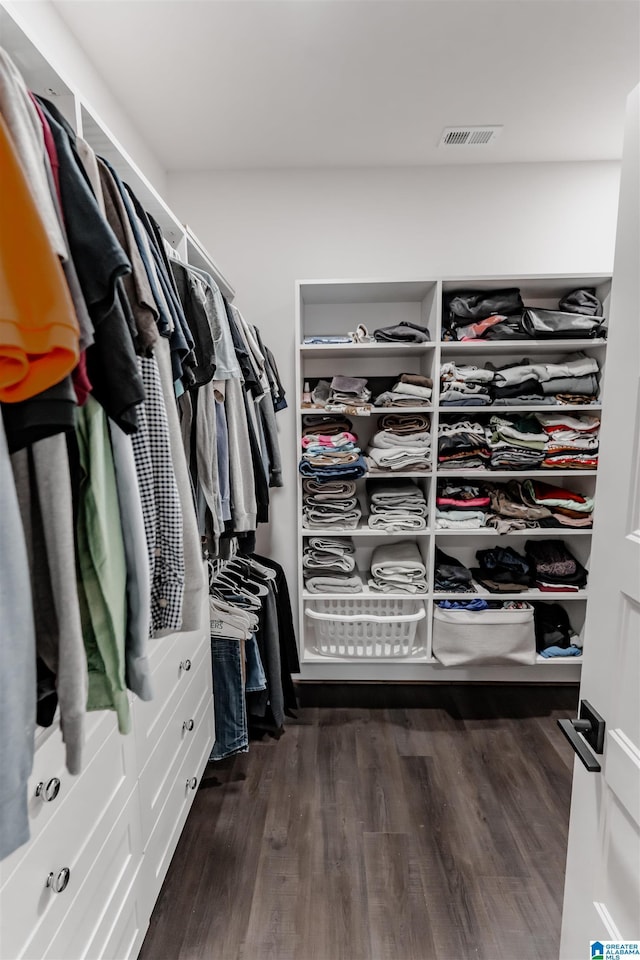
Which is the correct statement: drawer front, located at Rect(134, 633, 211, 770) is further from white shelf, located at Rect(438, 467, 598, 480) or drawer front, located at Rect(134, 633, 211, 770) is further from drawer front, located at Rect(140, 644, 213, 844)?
white shelf, located at Rect(438, 467, 598, 480)

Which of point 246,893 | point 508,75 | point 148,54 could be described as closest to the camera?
point 246,893

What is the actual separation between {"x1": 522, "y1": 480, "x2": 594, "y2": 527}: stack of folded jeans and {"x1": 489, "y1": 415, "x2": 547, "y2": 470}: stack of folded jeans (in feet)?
0.59

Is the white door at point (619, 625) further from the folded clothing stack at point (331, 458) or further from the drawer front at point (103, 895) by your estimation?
the folded clothing stack at point (331, 458)

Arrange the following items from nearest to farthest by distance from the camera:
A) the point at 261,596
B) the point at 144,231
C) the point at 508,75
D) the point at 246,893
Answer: the point at 144,231, the point at 246,893, the point at 508,75, the point at 261,596

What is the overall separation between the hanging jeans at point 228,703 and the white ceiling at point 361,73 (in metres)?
2.16

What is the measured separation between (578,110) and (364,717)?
9.41ft

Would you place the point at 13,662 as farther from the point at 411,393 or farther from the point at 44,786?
the point at 411,393

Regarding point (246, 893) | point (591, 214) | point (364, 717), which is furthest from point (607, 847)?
point (591, 214)

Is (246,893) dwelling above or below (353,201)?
below

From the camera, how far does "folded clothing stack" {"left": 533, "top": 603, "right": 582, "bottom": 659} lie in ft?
7.66

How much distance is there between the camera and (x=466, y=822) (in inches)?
66.4

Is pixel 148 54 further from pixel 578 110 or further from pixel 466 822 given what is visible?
pixel 466 822

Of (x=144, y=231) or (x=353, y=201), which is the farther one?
(x=353, y=201)

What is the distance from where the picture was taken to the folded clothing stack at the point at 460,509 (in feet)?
7.35
